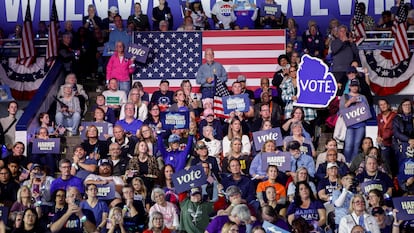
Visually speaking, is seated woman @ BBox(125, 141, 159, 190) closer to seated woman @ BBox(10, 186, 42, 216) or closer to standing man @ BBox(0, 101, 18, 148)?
seated woman @ BBox(10, 186, 42, 216)

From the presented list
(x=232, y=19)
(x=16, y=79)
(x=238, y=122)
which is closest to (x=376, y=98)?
(x=232, y=19)

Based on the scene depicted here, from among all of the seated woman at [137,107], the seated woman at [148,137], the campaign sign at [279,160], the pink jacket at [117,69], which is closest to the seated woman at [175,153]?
the seated woman at [148,137]

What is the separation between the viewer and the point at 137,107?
22.6m

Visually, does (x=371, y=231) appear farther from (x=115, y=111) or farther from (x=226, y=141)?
(x=115, y=111)

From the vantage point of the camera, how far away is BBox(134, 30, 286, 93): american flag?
83.2 feet

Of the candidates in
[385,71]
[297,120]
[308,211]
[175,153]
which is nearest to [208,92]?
[297,120]

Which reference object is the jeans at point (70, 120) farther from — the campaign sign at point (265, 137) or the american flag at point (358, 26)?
the american flag at point (358, 26)

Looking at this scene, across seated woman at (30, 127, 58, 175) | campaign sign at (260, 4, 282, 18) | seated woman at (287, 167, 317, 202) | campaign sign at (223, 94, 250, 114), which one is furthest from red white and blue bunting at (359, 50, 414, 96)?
seated woman at (30, 127, 58, 175)

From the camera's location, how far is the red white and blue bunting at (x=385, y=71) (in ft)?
82.3

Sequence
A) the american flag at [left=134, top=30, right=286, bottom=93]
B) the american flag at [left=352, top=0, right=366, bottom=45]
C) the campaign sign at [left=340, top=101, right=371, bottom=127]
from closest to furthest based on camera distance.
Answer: the campaign sign at [left=340, top=101, right=371, bottom=127]
the american flag at [left=352, top=0, right=366, bottom=45]
the american flag at [left=134, top=30, right=286, bottom=93]

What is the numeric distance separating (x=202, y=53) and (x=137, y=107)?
133 inches

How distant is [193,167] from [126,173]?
124 centimetres

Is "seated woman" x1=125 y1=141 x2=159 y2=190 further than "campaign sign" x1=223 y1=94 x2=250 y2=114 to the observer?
No

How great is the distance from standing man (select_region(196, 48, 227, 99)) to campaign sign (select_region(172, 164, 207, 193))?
4.18 metres
